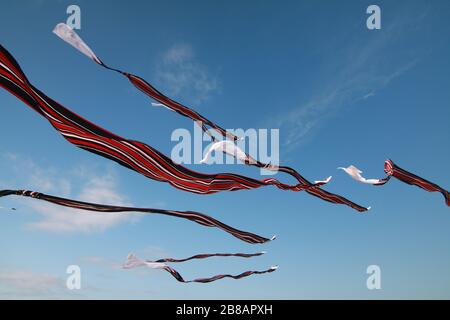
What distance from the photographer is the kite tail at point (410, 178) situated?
47.0 feet

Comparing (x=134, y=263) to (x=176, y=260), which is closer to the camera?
(x=134, y=263)

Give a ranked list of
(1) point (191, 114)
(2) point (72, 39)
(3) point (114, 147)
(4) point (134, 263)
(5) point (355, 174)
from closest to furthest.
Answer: (2) point (72, 39), (3) point (114, 147), (4) point (134, 263), (1) point (191, 114), (5) point (355, 174)

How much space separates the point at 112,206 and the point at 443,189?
13713 millimetres

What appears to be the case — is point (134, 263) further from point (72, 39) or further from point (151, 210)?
point (72, 39)

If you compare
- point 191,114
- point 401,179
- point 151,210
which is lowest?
point 151,210

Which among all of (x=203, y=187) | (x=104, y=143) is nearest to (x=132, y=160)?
(x=104, y=143)

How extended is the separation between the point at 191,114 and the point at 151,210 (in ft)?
10.1

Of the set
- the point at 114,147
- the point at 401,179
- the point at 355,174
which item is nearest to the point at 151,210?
the point at 114,147

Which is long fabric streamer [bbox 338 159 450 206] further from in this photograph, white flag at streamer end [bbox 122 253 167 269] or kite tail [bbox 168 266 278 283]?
white flag at streamer end [bbox 122 253 167 269]

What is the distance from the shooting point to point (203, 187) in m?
11.5

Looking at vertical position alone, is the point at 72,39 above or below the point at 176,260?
above

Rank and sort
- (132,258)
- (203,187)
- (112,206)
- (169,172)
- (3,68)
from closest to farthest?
(3,68), (112,206), (132,258), (169,172), (203,187)

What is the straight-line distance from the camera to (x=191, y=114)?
10.6m
